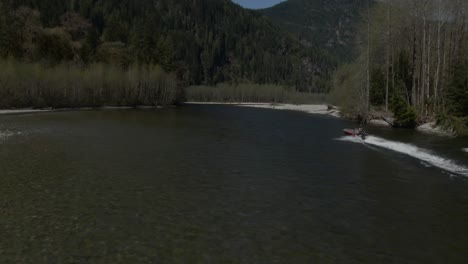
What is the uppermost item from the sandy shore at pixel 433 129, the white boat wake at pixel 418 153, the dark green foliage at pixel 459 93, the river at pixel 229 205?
the dark green foliage at pixel 459 93

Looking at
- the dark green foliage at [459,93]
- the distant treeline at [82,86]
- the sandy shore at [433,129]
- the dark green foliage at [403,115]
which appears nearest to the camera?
the dark green foliage at [459,93]

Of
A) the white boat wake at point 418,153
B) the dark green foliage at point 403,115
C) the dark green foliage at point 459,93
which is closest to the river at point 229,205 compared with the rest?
the white boat wake at point 418,153

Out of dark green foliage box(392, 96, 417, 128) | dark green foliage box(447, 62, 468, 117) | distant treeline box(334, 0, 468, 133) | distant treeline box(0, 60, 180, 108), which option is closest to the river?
dark green foliage box(447, 62, 468, 117)

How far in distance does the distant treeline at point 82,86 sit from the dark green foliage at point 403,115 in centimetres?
8975

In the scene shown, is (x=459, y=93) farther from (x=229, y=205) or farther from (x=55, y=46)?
(x=55, y=46)

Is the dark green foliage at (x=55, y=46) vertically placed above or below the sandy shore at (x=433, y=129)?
above

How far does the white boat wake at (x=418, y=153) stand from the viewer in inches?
1400

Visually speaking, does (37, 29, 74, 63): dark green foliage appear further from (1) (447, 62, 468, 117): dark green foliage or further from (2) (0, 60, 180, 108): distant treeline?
(1) (447, 62, 468, 117): dark green foliage

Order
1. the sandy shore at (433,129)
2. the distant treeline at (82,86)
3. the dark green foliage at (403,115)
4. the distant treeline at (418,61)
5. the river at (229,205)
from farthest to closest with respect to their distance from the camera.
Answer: the distant treeline at (82,86) < the dark green foliage at (403,115) < the distant treeline at (418,61) < the sandy shore at (433,129) < the river at (229,205)

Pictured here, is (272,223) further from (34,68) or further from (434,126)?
(34,68)

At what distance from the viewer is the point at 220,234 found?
1880 centimetres

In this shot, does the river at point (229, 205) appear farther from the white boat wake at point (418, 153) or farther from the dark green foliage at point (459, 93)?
the dark green foliage at point (459, 93)

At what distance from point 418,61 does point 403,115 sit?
52.7ft

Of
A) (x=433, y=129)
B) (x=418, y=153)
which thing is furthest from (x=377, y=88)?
(x=418, y=153)
